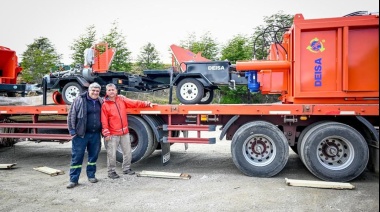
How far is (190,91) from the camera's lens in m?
6.71

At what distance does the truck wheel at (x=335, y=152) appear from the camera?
4770 mm

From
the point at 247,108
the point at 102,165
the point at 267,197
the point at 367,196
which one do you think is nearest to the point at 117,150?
the point at 102,165

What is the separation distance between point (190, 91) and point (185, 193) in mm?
2853

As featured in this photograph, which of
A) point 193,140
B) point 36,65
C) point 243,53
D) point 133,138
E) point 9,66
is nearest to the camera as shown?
point 193,140

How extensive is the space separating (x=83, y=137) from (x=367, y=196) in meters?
4.52

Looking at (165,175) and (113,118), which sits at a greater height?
(113,118)

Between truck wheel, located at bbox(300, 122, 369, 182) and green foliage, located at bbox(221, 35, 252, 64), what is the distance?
50.3 feet

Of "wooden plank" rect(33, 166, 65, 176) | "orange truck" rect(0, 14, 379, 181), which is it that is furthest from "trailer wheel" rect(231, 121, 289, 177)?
"wooden plank" rect(33, 166, 65, 176)

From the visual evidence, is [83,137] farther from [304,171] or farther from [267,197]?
[304,171]

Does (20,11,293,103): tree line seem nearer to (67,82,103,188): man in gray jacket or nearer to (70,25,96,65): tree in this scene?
(70,25,96,65): tree

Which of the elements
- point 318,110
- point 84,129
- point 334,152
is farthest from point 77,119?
point 334,152

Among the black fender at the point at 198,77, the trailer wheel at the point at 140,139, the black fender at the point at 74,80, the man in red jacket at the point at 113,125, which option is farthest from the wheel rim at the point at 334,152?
the black fender at the point at 74,80

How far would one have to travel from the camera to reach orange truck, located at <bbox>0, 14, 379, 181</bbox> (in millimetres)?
4812

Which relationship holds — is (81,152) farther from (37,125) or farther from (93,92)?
(37,125)
